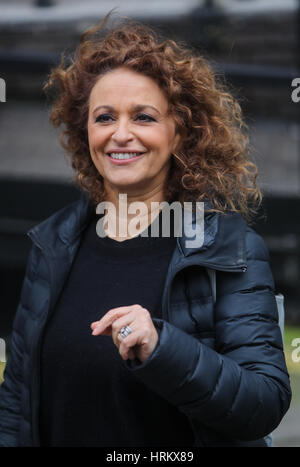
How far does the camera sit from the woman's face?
2.02 m

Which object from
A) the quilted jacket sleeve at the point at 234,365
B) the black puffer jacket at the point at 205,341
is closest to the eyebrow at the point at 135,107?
the black puffer jacket at the point at 205,341

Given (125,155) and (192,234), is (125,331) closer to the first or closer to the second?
(192,234)

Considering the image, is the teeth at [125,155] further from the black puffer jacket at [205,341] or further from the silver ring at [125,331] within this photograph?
the silver ring at [125,331]

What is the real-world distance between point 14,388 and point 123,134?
943 mm

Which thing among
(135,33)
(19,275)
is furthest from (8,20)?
(135,33)

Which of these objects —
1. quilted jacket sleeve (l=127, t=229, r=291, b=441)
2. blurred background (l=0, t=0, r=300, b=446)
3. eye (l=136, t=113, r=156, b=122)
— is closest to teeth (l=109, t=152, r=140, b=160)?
eye (l=136, t=113, r=156, b=122)

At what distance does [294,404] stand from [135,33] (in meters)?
3.49

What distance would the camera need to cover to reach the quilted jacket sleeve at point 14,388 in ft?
7.25

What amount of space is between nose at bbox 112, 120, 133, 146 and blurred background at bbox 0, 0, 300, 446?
464 cm

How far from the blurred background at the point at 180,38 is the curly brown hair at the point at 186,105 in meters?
4.39

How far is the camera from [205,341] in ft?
6.12

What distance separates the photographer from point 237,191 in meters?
2.24
